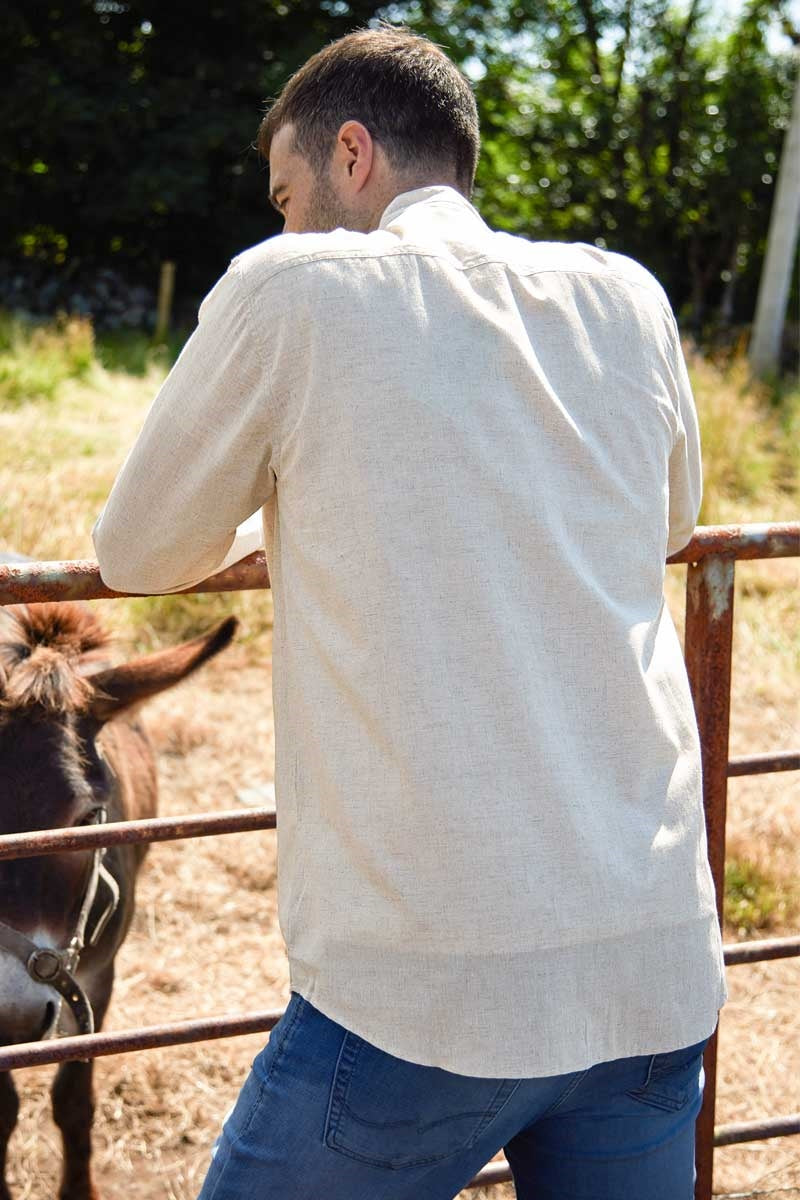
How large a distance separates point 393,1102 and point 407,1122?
0.11 feet

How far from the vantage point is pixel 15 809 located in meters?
2.35

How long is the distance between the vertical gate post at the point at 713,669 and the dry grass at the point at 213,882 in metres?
1.23

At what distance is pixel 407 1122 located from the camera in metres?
1.30

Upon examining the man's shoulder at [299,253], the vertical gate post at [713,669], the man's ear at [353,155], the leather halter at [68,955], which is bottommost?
the leather halter at [68,955]

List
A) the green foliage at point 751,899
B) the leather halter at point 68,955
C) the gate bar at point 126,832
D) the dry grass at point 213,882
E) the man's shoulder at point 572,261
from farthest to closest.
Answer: the green foliage at point 751,899, the dry grass at point 213,882, the leather halter at point 68,955, the gate bar at point 126,832, the man's shoulder at point 572,261

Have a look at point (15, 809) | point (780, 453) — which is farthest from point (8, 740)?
point (780, 453)

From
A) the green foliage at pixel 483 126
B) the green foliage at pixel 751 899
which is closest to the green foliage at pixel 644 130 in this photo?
the green foliage at pixel 483 126

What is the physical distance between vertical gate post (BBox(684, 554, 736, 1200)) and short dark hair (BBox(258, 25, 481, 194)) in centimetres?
90

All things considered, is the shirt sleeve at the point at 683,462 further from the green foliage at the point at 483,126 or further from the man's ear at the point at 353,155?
the green foliage at the point at 483,126

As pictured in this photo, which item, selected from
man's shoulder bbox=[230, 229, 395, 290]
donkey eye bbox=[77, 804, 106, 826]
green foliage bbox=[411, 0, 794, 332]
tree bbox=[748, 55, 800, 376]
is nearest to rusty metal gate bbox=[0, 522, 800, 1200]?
donkey eye bbox=[77, 804, 106, 826]

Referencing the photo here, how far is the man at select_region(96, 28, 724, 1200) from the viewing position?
4.09ft

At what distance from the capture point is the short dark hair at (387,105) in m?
1.54

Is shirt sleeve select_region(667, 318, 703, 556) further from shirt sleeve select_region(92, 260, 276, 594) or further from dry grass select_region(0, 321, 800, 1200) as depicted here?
dry grass select_region(0, 321, 800, 1200)

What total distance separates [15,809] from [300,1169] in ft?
4.15
